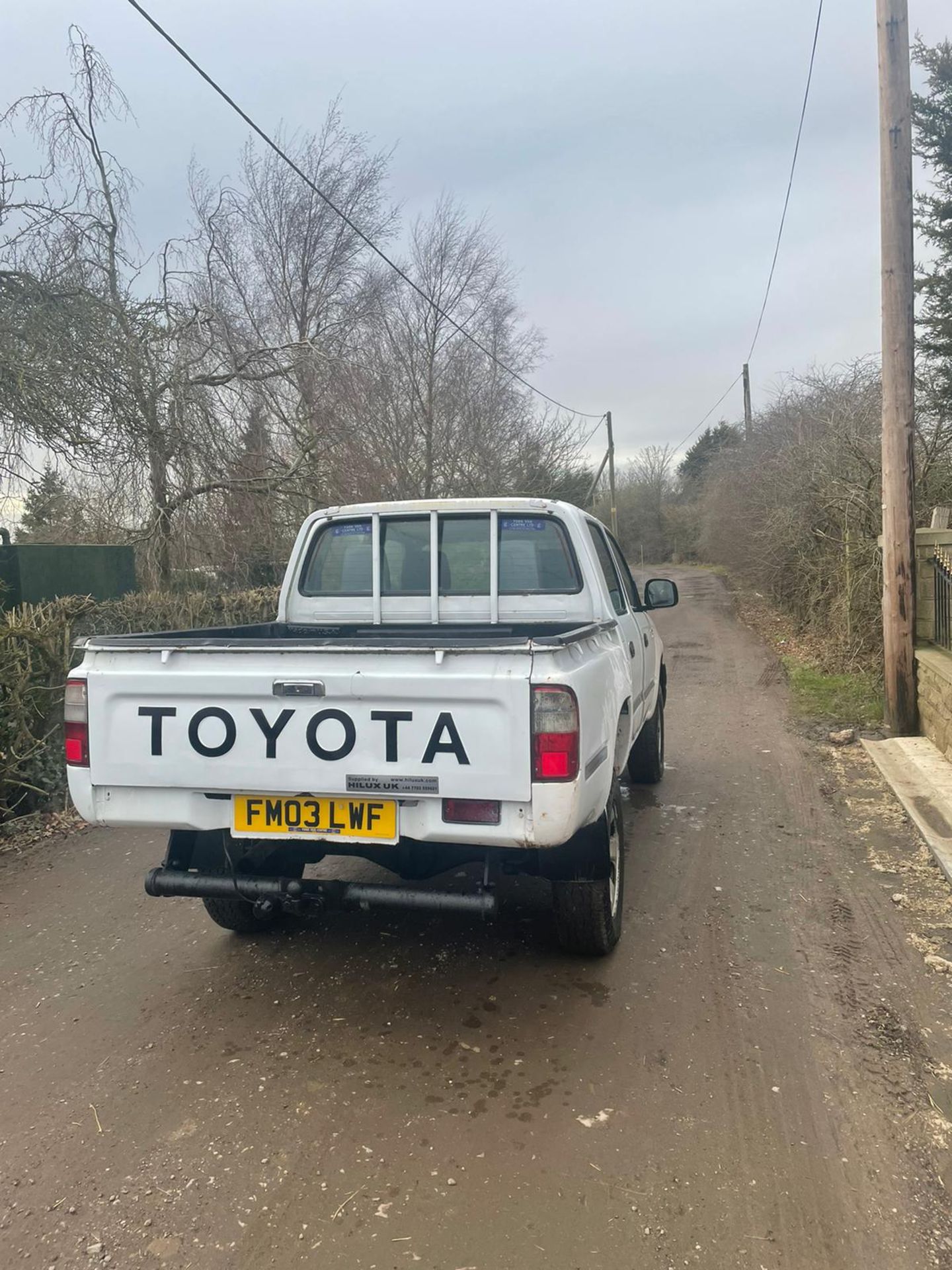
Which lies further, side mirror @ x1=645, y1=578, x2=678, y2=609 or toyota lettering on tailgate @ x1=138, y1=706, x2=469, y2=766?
side mirror @ x1=645, y1=578, x2=678, y2=609

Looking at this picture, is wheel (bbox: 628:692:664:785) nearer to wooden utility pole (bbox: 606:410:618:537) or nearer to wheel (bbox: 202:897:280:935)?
wheel (bbox: 202:897:280:935)

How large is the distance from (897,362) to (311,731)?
6.80 metres

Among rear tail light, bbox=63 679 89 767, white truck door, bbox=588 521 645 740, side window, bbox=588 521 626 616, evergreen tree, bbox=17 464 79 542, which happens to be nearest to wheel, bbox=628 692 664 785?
white truck door, bbox=588 521 645 740

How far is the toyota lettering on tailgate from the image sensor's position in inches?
113

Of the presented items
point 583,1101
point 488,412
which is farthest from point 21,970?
point 488,412

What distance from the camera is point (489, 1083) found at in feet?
9.45

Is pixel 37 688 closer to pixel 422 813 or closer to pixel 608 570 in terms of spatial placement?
pixel 608 570

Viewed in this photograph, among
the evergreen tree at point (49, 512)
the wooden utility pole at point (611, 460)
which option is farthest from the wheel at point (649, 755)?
the wooden utility pole at point (611, 460)

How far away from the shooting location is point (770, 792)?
20.6 feet

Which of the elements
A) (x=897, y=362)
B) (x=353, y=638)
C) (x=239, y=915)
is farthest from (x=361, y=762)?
(x=897, y=362)

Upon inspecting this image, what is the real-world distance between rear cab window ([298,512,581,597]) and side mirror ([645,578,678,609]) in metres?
1.38

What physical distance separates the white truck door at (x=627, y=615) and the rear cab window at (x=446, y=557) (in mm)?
303

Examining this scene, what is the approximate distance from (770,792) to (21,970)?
485cm

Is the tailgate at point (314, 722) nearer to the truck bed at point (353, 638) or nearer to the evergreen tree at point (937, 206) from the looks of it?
the truck bed at point (353, 638)
